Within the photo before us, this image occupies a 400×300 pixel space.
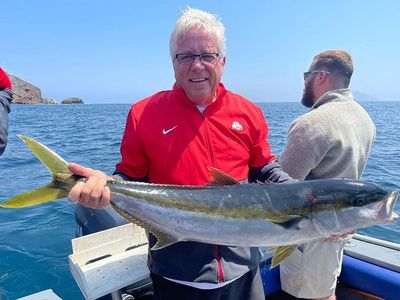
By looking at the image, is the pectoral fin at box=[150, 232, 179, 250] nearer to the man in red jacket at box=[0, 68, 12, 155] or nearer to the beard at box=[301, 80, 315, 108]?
the man in red jacket at box=[0, 68, 12, 155]

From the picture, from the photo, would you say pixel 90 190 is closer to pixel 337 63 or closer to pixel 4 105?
pixel 4 105

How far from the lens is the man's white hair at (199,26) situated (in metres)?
2.98

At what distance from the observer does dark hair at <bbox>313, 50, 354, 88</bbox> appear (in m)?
4.38

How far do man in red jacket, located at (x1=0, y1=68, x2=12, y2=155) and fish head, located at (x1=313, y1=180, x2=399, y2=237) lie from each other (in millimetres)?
2505

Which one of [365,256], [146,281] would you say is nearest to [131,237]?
[146,281]

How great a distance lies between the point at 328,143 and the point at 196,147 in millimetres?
1528

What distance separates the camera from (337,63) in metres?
4.38

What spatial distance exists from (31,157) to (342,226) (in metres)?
16.2

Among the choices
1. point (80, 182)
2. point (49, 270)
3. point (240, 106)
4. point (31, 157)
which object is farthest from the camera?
point (31, 157)

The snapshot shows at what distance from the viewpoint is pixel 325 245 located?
400 cm

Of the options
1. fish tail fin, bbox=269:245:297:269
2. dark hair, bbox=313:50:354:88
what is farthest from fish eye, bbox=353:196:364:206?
dark hair, bbox=313:50:354:88

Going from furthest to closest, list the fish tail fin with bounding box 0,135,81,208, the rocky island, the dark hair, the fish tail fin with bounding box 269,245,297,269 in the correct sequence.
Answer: the rocky island, the dark hair, the fish tail fin with bounding box 269,245,297,269, the fish tail fin with bounding box 0,135,81,208

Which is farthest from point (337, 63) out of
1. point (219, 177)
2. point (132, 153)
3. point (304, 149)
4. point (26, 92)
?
point (26, 92)

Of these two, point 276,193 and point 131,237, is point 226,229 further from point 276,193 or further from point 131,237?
point 131,237
